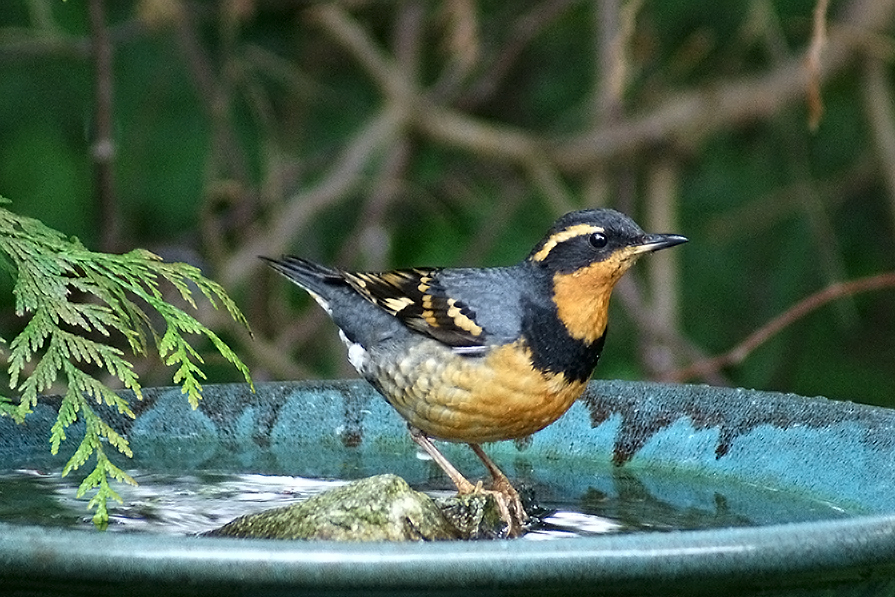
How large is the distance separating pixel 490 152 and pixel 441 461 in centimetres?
311

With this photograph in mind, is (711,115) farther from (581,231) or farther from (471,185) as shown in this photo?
(581,231)

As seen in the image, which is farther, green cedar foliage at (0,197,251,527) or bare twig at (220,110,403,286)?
bare twig at (220,110,403,286)

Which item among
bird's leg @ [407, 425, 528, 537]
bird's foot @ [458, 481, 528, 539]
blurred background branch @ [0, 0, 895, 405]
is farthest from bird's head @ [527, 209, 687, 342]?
blurred background branch @ [0, 0, 895, 405]

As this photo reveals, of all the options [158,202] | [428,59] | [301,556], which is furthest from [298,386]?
[428,59]

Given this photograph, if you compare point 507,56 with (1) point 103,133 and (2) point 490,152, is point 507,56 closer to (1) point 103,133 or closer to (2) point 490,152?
(2) point 490,152

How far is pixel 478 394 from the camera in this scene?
312 cm

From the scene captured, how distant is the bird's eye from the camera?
3285mm

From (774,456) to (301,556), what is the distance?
1525 millimetres

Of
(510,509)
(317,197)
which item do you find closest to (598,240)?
(510,509)

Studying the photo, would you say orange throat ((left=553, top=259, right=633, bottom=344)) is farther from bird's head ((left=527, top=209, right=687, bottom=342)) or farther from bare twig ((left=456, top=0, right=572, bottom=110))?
bare twig ((left=456, top=0, right=572, bottom=110))

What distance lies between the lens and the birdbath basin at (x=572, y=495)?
156 centimetres

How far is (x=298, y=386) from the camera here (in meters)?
3.15

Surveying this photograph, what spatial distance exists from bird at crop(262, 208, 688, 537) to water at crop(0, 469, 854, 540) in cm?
25

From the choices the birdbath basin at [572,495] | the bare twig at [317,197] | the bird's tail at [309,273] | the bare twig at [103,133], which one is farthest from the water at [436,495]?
the bare twig at [317,197]
